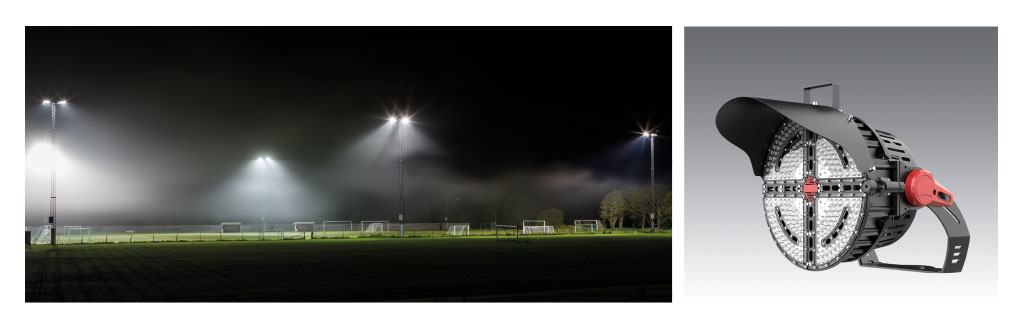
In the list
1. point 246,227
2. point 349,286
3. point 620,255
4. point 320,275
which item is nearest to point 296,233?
point 246,227

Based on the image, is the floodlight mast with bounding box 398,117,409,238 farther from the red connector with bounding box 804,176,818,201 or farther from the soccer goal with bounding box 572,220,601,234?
the red connector with bounding box 804,176,818,201

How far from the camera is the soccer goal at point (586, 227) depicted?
40969 mm

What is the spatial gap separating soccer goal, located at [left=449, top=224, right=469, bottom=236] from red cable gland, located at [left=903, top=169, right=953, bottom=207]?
1143 inches

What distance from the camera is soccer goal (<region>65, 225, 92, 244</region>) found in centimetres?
2454

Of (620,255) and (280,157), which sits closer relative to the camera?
(620,255)

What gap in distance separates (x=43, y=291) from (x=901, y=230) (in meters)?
11.0

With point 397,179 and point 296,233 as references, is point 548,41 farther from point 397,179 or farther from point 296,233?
point 296,233

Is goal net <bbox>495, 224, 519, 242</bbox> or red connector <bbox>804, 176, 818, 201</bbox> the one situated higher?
red connector <bbox>804, 176, 818, 201</bbox>

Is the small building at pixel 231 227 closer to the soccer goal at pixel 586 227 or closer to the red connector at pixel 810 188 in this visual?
the soccer goal at pixel 586 227

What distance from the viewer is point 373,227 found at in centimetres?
3278

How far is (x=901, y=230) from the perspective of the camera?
6.13 meters

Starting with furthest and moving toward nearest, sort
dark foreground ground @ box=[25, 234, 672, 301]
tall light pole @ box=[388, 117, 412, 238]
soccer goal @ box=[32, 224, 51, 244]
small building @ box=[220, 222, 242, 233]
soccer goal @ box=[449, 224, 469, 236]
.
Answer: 1. soccer goal @ box=[449, 224, 469, 236]
2. small building @ box=[220, 222, 242, 233]
3. tall light pole @ box=[388, 117, 412, 238]
4. soccer goal @ box=[32, 224, 51, 244]
5. dark foreground ground @ box=[25, 234, 672, 301]

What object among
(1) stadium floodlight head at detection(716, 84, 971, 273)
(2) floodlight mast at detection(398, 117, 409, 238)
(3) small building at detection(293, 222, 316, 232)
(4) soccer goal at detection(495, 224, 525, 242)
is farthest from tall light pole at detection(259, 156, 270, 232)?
(1) stadium floodlight head at detection(716, 84, 971, 273)

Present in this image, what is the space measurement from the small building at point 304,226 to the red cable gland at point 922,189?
2886 centimetres
